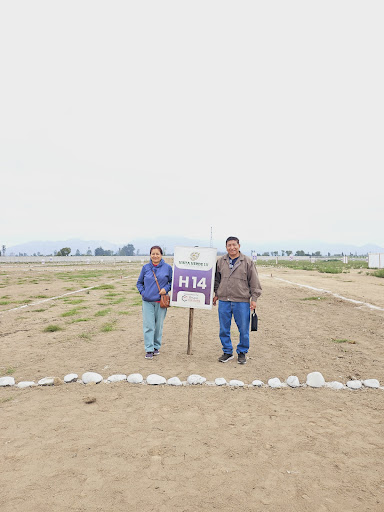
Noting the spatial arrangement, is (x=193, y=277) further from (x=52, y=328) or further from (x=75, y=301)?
(x=75, y=301)

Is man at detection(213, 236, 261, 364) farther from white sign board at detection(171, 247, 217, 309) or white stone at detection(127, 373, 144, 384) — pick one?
white stone at detection(127, 373, 144, 384)

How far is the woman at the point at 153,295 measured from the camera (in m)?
7.00

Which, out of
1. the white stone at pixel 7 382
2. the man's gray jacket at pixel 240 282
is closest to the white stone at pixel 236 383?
the man's gray jacket at pixel 240 282

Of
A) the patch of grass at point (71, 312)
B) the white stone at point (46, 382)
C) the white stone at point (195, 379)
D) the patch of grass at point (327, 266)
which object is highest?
the patch of grass at point (327, 266)

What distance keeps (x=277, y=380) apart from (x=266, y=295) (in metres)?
11.8

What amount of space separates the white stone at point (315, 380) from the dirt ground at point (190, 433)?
225mm

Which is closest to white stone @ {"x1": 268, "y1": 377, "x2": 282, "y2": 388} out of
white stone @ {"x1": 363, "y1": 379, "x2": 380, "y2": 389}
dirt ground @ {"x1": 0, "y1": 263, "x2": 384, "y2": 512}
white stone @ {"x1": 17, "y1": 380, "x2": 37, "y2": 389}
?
dirt ground @ {"x1": 0, "y1": 263, "x2": 384, "y2": 512}

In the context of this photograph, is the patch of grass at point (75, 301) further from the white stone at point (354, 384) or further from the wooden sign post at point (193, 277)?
the white stone at point (354, 384)

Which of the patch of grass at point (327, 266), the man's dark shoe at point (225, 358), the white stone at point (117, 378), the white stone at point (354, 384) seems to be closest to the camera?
the white stone at point (354, 384)

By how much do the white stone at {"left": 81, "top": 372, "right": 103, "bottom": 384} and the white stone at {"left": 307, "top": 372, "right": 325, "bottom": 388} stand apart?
327 cm

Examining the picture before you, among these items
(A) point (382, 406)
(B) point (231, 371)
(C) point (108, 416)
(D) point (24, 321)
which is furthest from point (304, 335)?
(D) point (24, 321)

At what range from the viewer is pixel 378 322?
1030cm

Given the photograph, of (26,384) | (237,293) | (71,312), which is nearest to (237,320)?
(237,293)

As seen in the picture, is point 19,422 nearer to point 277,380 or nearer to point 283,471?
point 283,471
